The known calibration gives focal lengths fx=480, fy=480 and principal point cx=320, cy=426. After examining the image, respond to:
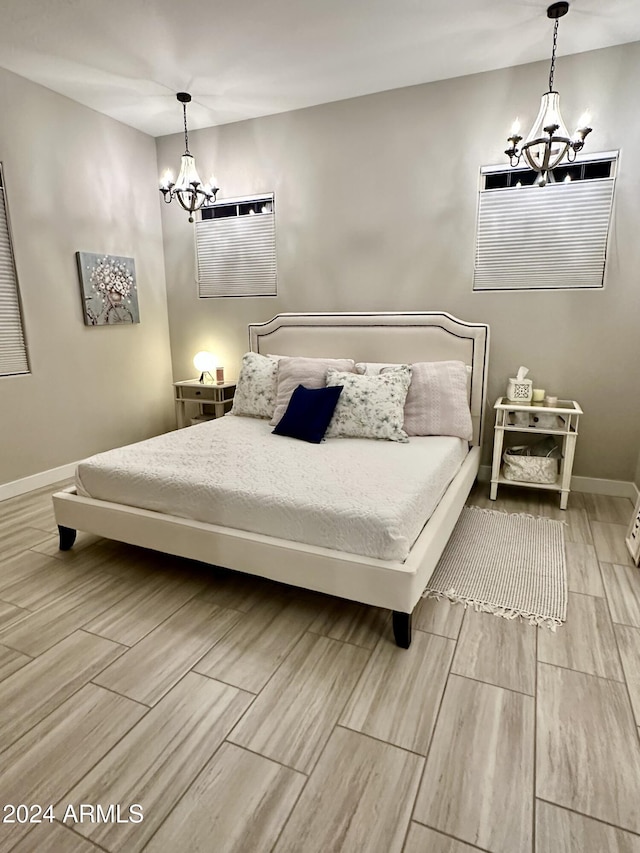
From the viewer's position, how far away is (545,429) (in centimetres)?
321

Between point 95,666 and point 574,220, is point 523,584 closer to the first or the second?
point 95,666

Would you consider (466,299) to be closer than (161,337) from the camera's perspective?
Yes

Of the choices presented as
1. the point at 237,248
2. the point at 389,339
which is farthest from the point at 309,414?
the point at 237,248

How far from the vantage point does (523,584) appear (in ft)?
7.69

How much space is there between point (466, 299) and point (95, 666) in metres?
3.23

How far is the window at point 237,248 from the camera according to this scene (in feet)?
13.8

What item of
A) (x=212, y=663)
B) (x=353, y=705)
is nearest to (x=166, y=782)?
(x=212, y=663)

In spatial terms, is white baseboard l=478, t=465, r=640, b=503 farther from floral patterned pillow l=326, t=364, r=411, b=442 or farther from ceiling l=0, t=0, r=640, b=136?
ceiling l=0, t=0, r=640, b=136

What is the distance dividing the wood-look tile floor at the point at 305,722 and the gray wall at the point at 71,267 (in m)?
1.62

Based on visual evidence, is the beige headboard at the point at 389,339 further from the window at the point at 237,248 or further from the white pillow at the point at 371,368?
the window at the point at 237,248

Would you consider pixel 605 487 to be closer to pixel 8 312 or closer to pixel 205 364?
pixel 205 364

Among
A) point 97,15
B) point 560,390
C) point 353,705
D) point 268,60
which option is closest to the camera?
point 353,705

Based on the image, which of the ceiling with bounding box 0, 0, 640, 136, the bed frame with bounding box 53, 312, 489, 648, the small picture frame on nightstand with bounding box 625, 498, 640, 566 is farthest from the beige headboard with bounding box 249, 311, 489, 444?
the ceiling with bounding box 0, 0, 640, 136

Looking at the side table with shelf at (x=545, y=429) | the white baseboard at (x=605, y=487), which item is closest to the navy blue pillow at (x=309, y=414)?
the side table with shelf at (x=545, y=429)
